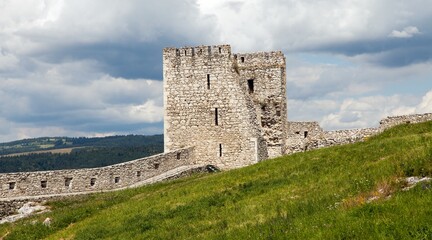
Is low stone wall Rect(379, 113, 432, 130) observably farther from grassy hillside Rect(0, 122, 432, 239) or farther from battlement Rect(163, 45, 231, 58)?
battlement Rect(163, 45, 231, 58)

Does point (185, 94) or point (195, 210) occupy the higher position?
point (185, 94)

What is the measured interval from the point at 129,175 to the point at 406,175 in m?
25.4

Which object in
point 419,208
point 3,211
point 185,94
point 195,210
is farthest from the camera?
point 185,94

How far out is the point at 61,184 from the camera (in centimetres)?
3706

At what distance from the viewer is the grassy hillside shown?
41.0 feet

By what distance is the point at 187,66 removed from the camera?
42.0m

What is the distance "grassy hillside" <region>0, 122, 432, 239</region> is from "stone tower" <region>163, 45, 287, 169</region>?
12.2 m

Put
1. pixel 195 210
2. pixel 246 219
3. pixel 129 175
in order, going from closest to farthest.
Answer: pixel 246 219, pixel 195 210, pixel 129 175

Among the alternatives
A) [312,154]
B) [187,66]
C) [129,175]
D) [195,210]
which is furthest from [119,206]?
[187,66]

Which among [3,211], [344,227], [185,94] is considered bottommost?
[3,211]

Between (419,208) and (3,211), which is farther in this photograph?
(3,211)

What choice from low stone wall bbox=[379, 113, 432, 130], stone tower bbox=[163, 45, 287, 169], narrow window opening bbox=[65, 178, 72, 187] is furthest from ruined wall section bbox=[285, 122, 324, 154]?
narrow window opening bbox=[65, 178, 72, 187]

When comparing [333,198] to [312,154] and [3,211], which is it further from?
[3,211]

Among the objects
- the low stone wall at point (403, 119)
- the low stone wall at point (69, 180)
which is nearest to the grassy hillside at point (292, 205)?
the low stone wall at point (69, 180)
